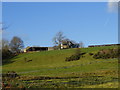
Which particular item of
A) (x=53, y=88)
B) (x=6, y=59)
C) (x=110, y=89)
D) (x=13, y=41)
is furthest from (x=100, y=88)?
(x=13, y=41)

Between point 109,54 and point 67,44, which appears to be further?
point 67,44

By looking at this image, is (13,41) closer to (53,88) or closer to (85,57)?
(85,57)

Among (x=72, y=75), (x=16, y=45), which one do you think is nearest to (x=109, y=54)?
(x=72, y=75)

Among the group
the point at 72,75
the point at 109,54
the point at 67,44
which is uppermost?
the point at 67,44

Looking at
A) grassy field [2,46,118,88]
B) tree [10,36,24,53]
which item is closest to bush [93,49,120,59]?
grassy field [2,46,118,88]

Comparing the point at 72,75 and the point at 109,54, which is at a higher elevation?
the point at 109,54

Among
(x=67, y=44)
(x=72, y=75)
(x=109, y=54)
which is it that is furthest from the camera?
(x=67, y=44)

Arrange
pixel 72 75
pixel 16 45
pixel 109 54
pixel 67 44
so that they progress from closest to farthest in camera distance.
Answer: pixel 72 75 → pixel 109 54 → pixel 16 45 → pixel 67 44

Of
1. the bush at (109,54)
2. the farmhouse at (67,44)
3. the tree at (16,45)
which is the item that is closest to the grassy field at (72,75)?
the bush at (109,54)

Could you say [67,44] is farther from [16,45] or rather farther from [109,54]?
[109,54]

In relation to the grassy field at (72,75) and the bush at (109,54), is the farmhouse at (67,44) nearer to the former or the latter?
the grassy field at (72,75)

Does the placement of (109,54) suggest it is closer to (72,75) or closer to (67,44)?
(72,75)

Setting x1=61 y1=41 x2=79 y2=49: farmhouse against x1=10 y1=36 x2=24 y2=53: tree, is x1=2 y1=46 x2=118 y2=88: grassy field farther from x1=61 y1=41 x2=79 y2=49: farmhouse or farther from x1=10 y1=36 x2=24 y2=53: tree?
x1=61 y1=41 x2=79 y2=49: farmhouse

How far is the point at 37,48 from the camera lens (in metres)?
132
